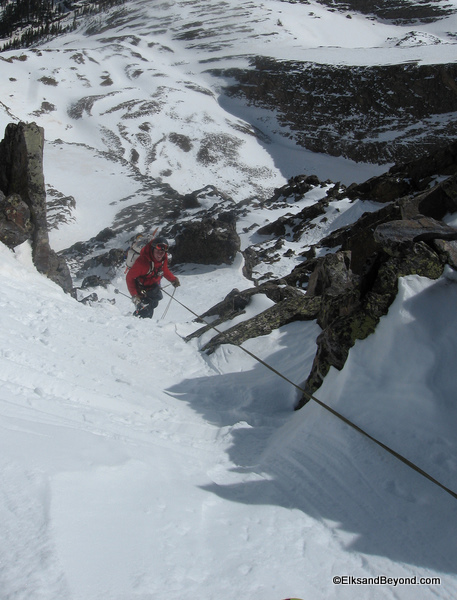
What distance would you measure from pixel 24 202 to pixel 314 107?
58.6 meters

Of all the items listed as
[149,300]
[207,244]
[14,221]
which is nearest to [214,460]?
[149,300]

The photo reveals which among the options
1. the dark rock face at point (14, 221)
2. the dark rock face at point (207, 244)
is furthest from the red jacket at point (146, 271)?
the dark rock face at point (207, 244)

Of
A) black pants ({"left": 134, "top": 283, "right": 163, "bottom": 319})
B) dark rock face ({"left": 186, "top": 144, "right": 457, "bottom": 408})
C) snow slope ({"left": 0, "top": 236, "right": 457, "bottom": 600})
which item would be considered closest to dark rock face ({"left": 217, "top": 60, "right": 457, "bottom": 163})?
dark rock face ({"left": 186, "top": 144, "right": 457, "bottom": 408})

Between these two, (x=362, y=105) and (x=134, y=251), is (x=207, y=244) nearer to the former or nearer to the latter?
(x=134, y=251)

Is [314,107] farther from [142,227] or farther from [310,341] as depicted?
[310,341]

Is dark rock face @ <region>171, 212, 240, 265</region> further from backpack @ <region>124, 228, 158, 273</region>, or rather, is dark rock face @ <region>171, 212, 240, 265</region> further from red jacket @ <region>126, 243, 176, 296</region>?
backpack @ <region>124, 228, 158, 273</region>

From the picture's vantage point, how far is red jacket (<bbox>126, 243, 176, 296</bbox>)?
9.25 meters

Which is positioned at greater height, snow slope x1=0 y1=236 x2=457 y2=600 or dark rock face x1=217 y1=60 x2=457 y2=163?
snow slope x1=0 y1=236 x2=457 y2=600

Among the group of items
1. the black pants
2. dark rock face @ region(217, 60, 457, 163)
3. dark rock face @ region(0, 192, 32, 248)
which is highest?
dark rock face @ region(0, 192, 32, 248)

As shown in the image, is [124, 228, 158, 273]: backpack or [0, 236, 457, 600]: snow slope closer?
[0, 236, 457, 600]: snow slope

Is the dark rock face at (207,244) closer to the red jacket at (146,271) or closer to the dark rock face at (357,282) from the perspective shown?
the dark rock face at (357,282)

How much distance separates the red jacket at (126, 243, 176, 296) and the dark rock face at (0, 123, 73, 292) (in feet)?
7.43

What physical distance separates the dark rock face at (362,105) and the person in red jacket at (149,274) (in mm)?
49852

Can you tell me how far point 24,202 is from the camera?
10.4 metres
